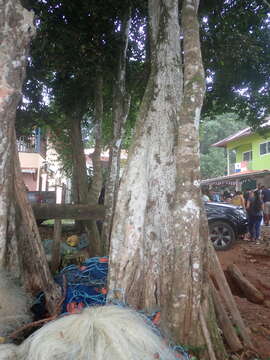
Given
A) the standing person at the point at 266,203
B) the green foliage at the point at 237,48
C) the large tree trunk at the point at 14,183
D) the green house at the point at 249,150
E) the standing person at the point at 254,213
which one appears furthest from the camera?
the green house at the point at 249,150

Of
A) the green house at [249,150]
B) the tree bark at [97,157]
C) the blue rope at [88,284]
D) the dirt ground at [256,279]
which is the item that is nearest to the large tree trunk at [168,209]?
the blue rope at [88,284]

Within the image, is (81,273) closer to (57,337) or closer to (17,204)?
(17,204)

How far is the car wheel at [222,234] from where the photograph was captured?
393 inches

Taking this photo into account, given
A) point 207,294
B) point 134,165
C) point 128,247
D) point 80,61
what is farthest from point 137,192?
point 80,61

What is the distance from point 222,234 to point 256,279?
10.1ft

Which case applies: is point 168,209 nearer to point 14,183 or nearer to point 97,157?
point 14,183

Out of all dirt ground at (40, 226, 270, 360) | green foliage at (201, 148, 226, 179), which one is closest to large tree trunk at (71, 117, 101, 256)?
dirt ground at (40, 226, 270, 360)

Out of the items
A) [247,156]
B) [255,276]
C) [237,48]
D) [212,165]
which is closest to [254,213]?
[255,276]

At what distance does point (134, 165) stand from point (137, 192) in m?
0.32

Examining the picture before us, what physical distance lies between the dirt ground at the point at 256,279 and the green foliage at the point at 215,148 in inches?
802

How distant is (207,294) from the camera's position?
347 centimetres

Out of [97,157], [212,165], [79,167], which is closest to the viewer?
[97,157]

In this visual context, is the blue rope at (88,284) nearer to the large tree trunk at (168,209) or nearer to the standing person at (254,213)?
the large tree trunk at (168,209)

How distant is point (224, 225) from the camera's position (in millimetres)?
10062
